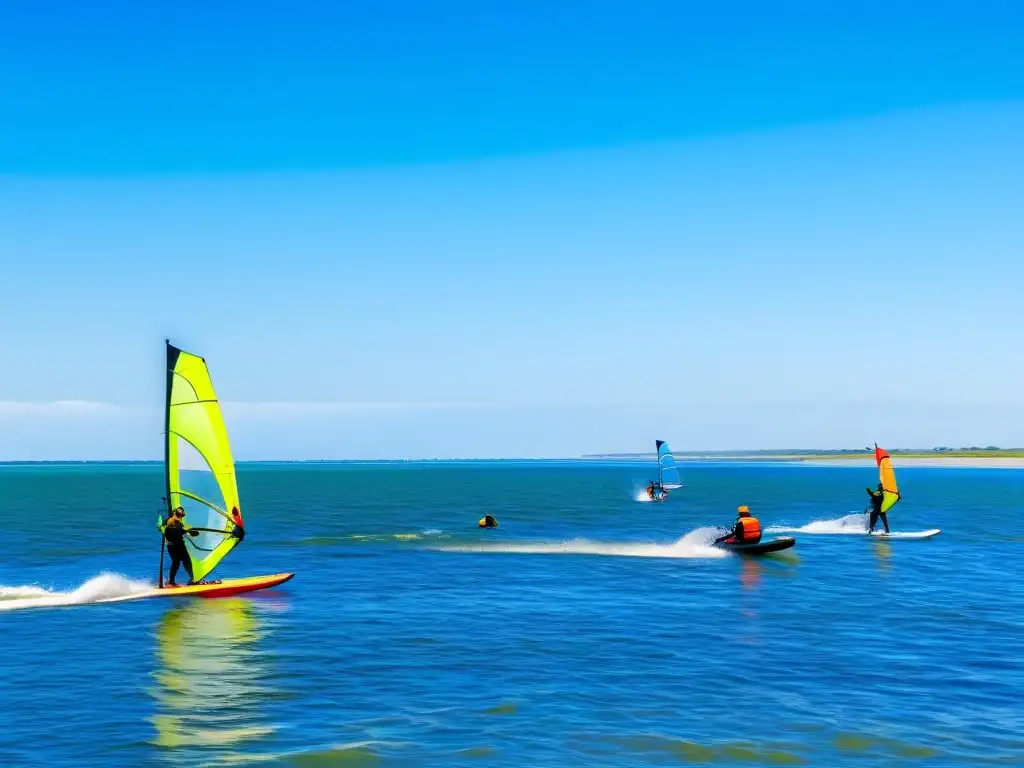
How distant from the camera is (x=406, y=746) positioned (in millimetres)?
16469

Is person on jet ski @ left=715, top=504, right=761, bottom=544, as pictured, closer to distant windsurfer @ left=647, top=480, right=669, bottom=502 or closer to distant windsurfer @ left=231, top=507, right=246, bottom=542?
distant windsurfer @ left=231, top=507, right=246, bottom=542

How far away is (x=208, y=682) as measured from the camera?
69.4 ft

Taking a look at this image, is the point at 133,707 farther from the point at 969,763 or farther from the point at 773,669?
the point at 969,763

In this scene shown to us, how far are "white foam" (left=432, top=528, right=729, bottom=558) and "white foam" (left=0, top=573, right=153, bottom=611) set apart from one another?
19.2 meters

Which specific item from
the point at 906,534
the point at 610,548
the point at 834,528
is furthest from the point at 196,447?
the point at 834,528

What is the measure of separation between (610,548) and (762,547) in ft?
28.1

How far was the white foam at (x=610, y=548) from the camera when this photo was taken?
1919 inches

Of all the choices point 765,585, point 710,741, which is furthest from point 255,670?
point 765,585

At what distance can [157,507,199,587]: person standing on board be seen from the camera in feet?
105

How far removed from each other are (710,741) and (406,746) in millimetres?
5237

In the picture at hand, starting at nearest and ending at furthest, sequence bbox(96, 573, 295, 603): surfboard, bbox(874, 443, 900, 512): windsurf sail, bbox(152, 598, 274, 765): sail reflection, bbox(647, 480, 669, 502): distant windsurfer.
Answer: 1. bbox(152, 598, 274, 765): sail reflection
2. bbox(96, 573, 295, 603): surfboard
3. bbox(874, 443, 900, 512): windsurf sail
4. bbox(647, 480, 669, 502): distant windsurfer

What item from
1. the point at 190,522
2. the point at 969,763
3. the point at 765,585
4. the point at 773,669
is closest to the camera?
the point at 969,763

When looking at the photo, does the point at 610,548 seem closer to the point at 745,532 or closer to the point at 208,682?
the point at 745,532

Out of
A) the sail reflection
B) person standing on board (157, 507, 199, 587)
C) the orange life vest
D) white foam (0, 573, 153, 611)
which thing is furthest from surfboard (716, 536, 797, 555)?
white foam (0, 573, 153, 611)
